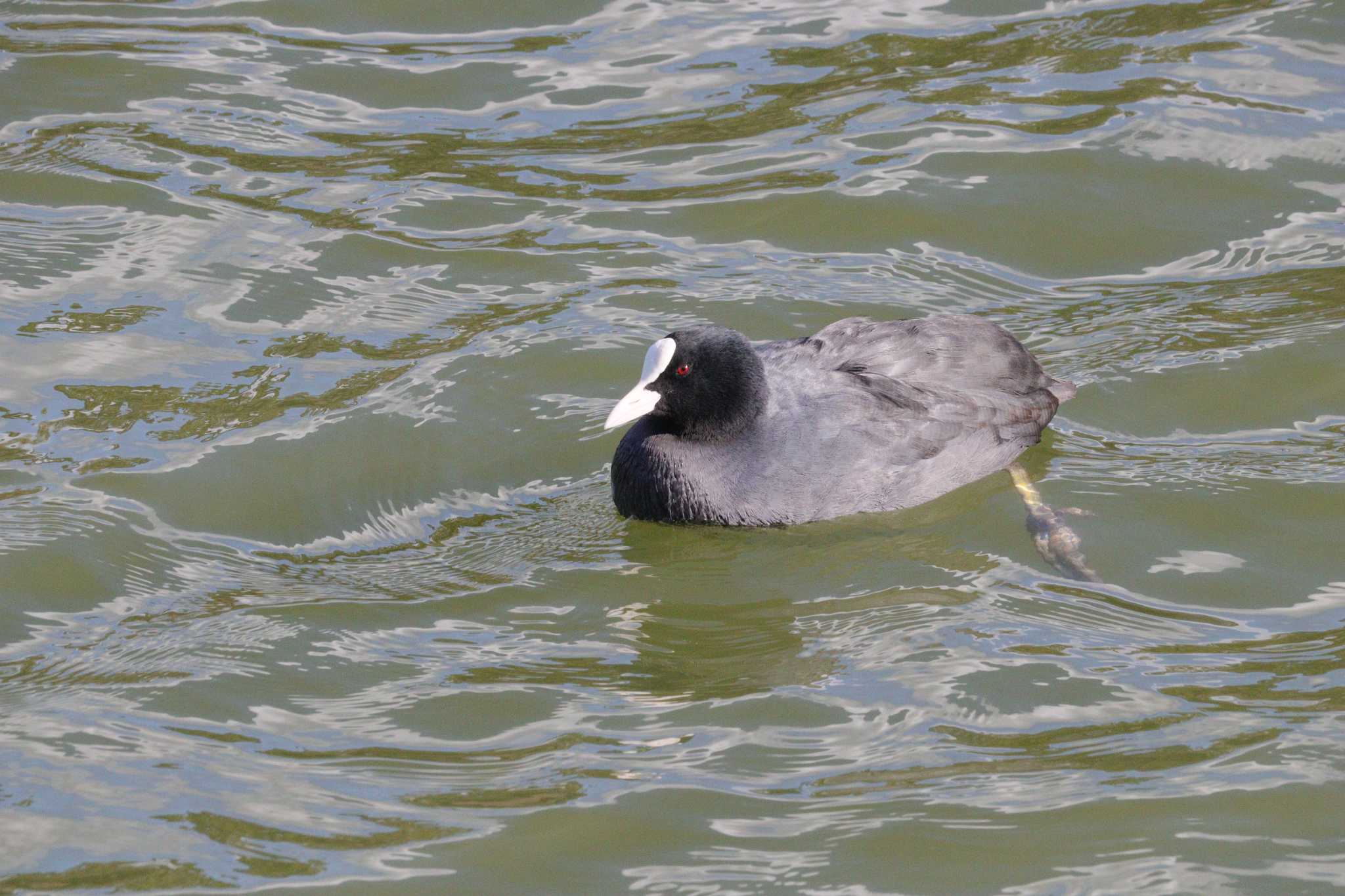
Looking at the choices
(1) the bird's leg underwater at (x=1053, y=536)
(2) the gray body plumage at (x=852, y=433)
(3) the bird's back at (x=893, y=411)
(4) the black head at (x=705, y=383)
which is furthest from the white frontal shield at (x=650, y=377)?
(1) the bird's leg underwater at (x=1053, y=536)

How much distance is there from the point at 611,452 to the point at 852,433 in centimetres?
102

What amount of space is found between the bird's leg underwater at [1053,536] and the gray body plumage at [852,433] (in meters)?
0.16

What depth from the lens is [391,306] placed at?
23.0 ft

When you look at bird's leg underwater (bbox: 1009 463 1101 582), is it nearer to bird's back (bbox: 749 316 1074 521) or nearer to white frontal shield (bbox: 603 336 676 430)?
bird's back (bbox: 749 316 1074 521)

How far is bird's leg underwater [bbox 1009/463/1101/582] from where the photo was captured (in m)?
5.38

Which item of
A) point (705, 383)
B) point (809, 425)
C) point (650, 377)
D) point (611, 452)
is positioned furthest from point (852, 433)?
point (611, 452)

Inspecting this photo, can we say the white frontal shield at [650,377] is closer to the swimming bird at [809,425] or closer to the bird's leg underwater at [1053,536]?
the swimming bird at [809,425]

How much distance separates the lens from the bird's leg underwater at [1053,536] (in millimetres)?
5383

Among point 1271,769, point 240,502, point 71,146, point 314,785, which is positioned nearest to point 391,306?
point 240,502

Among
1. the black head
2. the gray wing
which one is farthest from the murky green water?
the black head

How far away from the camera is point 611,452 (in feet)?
20.4

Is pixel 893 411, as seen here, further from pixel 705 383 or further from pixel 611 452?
pixel 611 452

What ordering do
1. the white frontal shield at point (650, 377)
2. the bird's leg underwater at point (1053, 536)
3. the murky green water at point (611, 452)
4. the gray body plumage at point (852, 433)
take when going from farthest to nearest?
the gray body plumage at point (852, 433), the white frontal shield at point (650, 377), the bird's leg underwater at point (1053, 536), the murky green water at point (611, 452)

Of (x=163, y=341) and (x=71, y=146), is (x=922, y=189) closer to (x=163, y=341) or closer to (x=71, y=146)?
(x=163, y=341)
